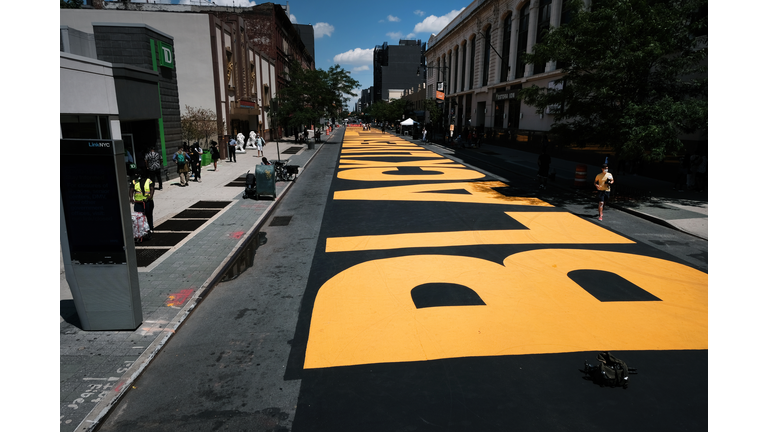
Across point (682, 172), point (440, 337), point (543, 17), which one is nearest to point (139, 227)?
point (440, 337)

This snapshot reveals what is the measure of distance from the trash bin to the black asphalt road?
170 inches

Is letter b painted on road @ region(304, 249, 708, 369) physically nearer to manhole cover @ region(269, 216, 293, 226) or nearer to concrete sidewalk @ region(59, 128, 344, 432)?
concrete sidewalk @ region(59, 128, 344, 432)

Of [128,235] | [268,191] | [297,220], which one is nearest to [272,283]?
[128,235]

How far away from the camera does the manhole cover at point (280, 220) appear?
12461 mm

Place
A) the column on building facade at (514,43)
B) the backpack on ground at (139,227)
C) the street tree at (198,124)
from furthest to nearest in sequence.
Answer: the column on building facade at (514,43) → the street tree at (198,124) → the backpack on ground at (139,227)

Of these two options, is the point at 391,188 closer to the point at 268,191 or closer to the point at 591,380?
the point at 268,191

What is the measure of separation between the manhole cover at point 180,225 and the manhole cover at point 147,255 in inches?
74.6

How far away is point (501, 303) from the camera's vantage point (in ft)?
23.1

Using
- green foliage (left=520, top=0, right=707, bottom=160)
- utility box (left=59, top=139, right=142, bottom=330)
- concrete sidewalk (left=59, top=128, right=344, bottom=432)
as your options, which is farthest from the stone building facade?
utility box (left=59, top=139, right=142, bottom=330)

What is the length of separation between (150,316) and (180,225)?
5780 millimetres

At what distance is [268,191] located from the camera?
15.1 m

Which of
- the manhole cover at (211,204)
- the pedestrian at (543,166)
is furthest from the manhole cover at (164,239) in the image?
the pedestrian at (543,166)

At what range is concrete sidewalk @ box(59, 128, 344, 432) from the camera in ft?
15.4

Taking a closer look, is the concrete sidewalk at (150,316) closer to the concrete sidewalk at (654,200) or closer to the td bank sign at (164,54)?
the td bank sign at (164,54)
